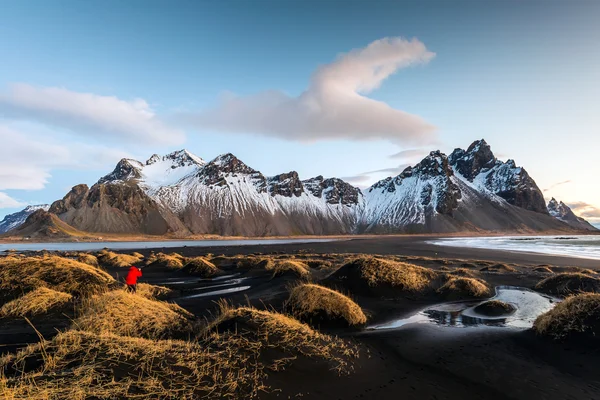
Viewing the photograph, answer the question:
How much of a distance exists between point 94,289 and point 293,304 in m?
10.8

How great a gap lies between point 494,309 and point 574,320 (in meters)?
4.82

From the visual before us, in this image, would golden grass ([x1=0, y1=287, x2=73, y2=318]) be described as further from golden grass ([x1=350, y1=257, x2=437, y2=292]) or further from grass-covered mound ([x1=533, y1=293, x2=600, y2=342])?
grass-covered mound ([x1=533, y1=293, x2=600, y2=342])

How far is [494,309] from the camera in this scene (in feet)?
52.0

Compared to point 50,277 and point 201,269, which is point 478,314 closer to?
point 50,277

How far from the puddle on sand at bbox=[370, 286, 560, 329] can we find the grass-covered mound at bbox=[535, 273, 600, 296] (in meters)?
1.54

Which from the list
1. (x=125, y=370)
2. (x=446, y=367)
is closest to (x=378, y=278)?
(x=446, y=367)

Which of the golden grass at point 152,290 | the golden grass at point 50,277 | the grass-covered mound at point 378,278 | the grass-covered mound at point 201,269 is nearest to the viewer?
the golden grass at point 50,277

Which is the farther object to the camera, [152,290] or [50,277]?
[152,290]

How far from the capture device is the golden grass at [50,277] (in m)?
15.7

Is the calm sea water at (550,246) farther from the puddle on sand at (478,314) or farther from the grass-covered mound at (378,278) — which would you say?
the grass-covered mound at (378,278)

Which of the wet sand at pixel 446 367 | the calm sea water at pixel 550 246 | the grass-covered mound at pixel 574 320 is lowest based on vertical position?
the calm sea water at pixel 550 246

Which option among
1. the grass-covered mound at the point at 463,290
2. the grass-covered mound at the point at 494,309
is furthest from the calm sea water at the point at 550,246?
the grass-covered mound at the point at 494,309

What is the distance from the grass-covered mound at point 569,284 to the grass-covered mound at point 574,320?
931cm

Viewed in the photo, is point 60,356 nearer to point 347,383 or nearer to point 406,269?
point 347,383
